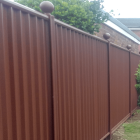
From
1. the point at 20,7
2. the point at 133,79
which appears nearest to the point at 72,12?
the point at 20,7

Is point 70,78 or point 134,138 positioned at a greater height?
point 70,78

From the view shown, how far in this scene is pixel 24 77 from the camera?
194 cm

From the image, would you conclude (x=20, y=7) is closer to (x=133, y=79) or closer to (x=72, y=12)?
(x=72, y=12)

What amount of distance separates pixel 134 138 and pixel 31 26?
11.8 feet

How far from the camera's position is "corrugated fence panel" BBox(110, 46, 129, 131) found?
15.9 ft

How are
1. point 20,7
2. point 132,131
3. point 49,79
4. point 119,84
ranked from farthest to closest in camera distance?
point 119,84 < point 132,131 < point 49,79 < point 20,7

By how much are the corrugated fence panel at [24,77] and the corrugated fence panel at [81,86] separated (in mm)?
292

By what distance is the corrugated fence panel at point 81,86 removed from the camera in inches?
105

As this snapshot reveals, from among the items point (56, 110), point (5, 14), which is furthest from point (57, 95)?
point (5, 14)

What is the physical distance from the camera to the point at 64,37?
273 centimetres

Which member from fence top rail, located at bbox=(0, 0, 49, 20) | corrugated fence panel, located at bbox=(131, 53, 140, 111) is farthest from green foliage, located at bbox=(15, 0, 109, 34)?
corrugated fence panel, located at bbox=(131, 53, 140, 111)

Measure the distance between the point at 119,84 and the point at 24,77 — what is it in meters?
3.89

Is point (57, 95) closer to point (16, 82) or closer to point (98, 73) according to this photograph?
point (16, 82)

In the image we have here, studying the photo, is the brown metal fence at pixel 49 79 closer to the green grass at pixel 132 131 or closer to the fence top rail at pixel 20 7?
the fence top rail at pixel 20 7
